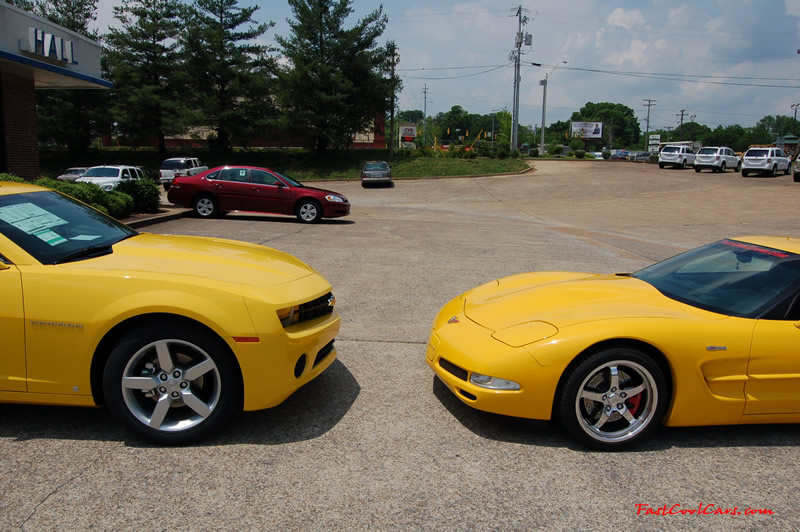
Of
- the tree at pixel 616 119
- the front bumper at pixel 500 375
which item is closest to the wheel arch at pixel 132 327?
the front bumper at pixel 500 375

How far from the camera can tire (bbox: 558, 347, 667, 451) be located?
3.20 metres

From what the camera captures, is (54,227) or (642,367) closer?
(642,367)

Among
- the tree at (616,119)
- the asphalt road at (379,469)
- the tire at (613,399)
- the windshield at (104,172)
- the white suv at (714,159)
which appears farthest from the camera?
the tree at (616,119)

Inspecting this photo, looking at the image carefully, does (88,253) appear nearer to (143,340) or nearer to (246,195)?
(143,340)

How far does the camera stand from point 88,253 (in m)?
A: 3.48

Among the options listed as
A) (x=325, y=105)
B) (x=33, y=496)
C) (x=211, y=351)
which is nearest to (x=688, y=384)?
(x=211, y=351)

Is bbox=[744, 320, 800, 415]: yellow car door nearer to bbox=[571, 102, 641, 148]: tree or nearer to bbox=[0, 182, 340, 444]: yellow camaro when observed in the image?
bbox=[0, 182, 340, 444]: yellow camaro

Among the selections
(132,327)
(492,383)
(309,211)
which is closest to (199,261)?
(132,327)

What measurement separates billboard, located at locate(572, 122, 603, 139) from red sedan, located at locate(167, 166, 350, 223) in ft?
393

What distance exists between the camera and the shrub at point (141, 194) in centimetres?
1451

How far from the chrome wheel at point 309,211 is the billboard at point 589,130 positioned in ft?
393

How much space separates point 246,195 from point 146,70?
33247 millimetres

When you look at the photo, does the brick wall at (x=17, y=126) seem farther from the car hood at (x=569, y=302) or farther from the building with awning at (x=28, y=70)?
the car hood at (x=569, y=302)

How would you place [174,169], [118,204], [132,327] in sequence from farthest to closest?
[174,169] → [118,204] → [132,327]
